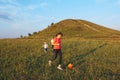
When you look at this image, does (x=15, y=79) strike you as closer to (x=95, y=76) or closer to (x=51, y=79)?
(x=51, y=79)

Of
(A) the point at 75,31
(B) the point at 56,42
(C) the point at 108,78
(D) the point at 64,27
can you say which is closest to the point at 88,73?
(C) the point at 108,78

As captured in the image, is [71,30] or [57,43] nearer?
[57,43]

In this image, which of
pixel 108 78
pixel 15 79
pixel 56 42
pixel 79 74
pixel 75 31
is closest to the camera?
pixel 15 79

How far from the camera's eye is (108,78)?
9609 mm

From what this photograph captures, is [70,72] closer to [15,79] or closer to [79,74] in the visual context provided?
[79,74]

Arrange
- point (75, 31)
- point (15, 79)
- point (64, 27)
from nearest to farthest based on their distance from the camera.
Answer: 1. point (15, 79)
2. point (75, 31)
3. point (64, 27)

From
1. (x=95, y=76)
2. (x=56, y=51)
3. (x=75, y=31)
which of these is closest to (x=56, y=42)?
(x=56, y=51)

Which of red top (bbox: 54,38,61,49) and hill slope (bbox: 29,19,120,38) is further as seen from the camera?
hill slope (bbox: 29,19,120,38)

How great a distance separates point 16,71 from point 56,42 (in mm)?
3148

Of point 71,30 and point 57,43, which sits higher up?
point 71,30

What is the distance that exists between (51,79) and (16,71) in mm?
2406

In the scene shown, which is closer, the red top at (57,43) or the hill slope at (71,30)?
the red top at (57,43)

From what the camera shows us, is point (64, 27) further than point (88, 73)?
Yes

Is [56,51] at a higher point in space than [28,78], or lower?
higher
